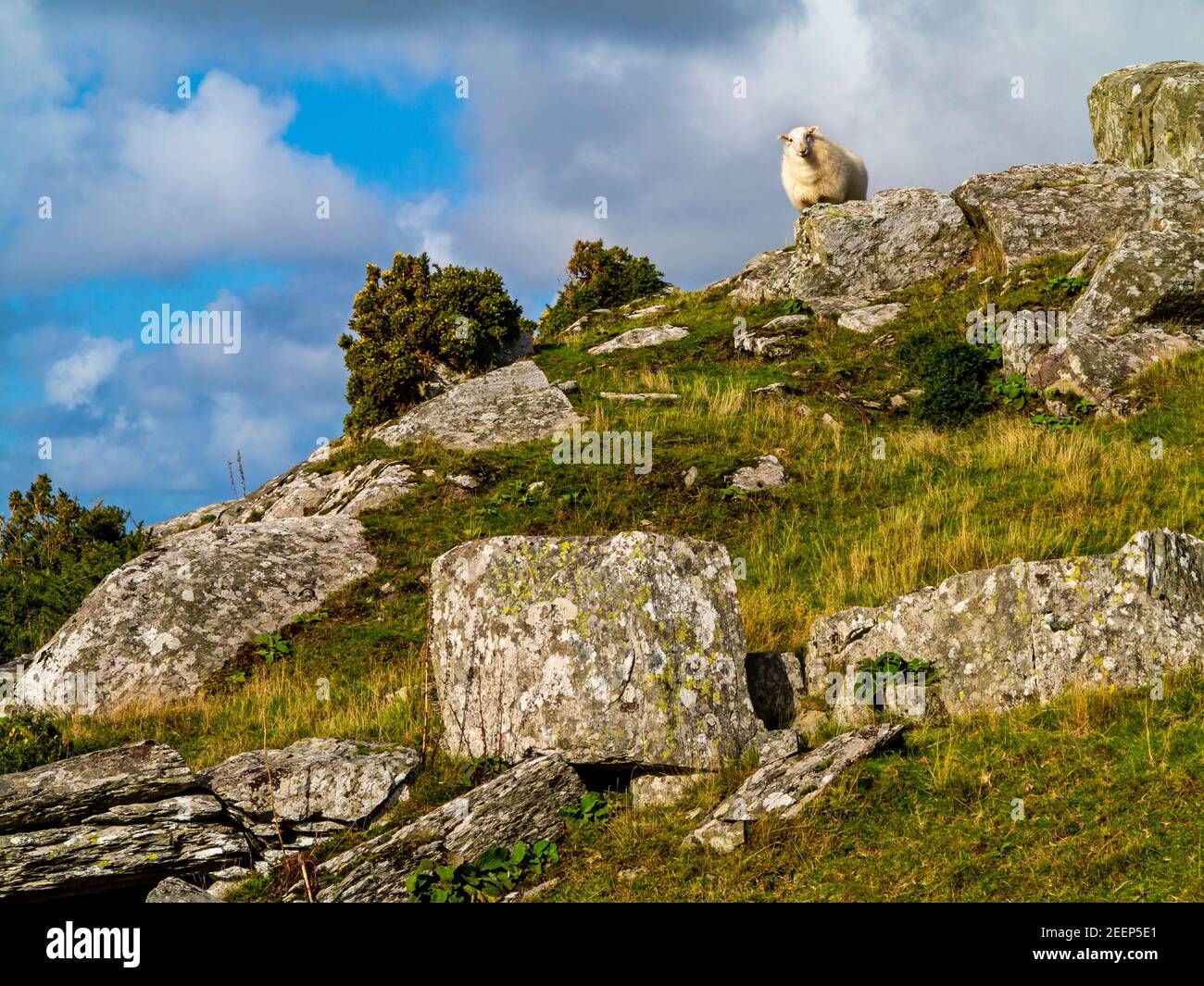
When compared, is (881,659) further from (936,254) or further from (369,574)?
(936,254)

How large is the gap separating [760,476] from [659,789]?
10.1 metres

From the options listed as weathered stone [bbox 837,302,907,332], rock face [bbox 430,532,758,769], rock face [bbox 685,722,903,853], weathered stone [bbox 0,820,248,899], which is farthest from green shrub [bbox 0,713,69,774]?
weathered stone [bbox 837,302,907,332]

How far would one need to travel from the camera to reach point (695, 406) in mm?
22844

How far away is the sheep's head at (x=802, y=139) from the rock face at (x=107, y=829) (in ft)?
81.4

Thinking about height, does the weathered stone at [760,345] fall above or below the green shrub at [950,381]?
above

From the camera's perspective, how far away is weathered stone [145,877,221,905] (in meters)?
8.62

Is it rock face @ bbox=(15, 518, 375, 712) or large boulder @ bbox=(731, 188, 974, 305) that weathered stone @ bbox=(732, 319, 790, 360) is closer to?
→ large boulder @ bbox=(731, 188, 974, 305)

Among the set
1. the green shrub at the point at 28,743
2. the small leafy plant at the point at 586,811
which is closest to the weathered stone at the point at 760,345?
the small leafy plant at the point at 586,811

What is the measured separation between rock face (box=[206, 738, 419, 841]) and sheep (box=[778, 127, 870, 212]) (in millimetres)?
24131

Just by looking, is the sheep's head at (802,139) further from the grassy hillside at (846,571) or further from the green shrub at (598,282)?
the green shrub at (598,282)

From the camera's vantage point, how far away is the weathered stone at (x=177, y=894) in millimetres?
8617

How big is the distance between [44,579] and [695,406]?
13.7 metres

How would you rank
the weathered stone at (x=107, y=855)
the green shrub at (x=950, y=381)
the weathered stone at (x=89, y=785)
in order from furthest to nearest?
the green shrub at (x=950, y=381)
the weathered stone at (x=89, y=785)
the weathered stone at (x=107, y=855)
